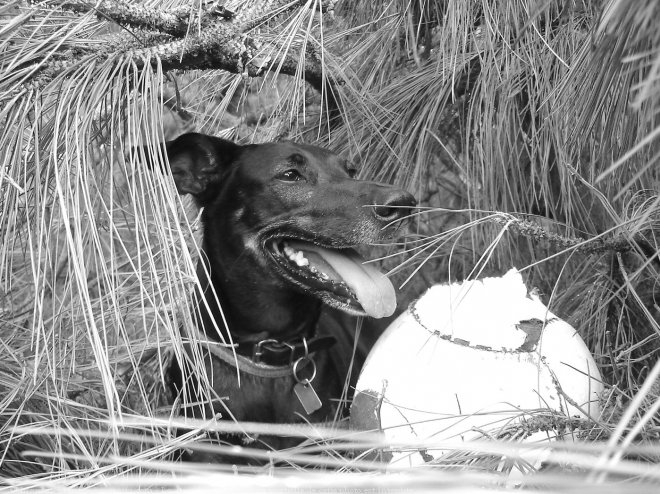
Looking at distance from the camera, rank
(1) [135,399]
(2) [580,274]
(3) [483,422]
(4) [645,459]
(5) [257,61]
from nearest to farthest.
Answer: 1. (4) [645,459]
2. (3) [483,422]
3. (5) [257,61]
4. (2) [580,274]
5. (1) [135,399]

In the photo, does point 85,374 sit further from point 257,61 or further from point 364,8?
point 364,8

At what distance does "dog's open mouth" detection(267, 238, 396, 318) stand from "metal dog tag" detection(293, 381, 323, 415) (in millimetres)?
298

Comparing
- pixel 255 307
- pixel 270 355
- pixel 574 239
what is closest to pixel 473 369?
pixel 574 239

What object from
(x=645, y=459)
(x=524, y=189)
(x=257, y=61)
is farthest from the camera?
(x=524, y=189)

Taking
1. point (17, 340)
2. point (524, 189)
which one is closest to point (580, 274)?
point (524, 189)

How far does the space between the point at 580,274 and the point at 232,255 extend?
1.17m

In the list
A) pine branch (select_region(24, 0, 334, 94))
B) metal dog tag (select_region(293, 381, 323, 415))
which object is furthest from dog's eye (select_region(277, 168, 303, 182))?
metal dog tag (select_region(293, 381, 323, 415))

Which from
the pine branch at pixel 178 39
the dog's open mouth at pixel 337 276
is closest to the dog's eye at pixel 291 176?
the dog's open mouth at pixel 337 276

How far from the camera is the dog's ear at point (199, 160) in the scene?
114 inches

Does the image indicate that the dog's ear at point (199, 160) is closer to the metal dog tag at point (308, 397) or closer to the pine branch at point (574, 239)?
the metal dog tag at point (308, 397)

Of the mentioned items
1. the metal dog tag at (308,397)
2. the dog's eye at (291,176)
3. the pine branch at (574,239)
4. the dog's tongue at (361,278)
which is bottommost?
the metal dog tag at (308,397)

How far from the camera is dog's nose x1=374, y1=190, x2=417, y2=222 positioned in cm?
261

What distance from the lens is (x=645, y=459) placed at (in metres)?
1.76

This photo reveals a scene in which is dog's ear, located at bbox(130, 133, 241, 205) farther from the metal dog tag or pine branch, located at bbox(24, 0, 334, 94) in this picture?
the metal dog tag
